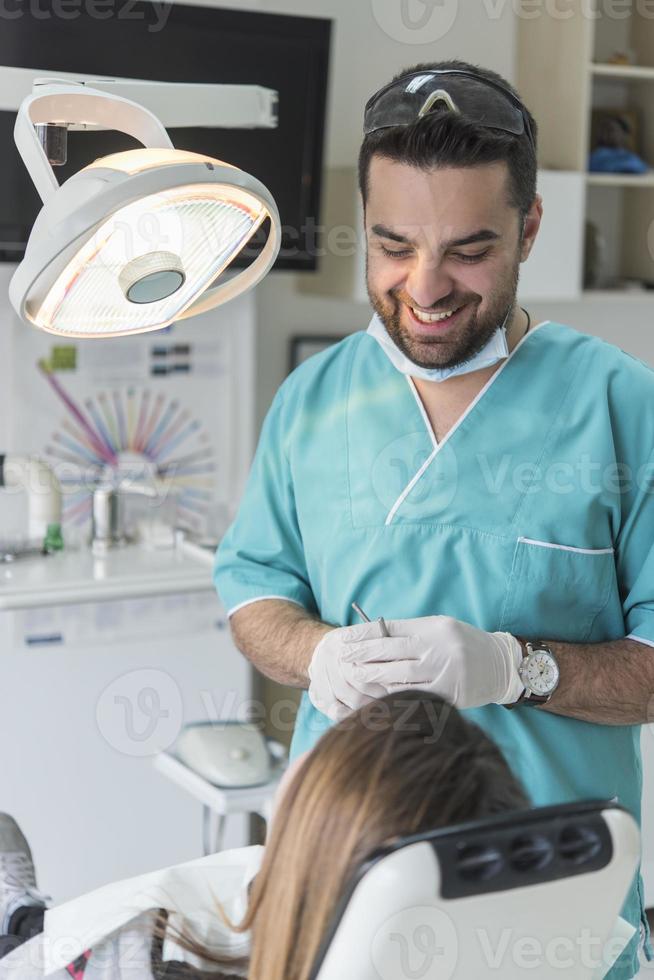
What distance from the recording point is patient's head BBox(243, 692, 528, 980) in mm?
864

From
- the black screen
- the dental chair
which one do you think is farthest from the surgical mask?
A: the black screen

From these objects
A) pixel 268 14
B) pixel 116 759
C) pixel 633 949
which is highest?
pixel 268 14

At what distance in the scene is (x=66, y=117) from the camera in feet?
3.47

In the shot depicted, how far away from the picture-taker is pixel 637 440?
53.7 inches

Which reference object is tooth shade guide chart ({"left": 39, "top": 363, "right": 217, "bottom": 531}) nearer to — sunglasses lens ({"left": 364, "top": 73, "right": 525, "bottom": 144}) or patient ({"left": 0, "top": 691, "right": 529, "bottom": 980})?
sunglasses lens ({"left": 364, "top": 73, "right": 525, "bottom": 144})

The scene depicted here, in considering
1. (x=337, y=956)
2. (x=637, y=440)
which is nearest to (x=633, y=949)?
(x=637, y=440)

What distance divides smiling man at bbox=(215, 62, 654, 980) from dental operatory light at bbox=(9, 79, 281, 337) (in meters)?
0.27

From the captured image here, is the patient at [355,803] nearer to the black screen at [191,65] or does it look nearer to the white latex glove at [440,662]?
the white latex glove at [440,662]

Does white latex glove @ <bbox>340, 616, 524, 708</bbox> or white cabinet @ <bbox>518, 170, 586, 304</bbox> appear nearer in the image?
white latex glove @ <bbox>340, 616, 524, 708</bbox>

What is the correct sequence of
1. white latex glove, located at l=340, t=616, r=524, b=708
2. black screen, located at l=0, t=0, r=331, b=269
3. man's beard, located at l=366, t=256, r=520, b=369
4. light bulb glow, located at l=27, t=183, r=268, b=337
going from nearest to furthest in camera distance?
1. light bulb glow, located at l=27, t=183, r=268, b=337
2. white latex glove, located at l=340, t=616, r=524, b=708
3. man's beard, located at l=366, t=256, r=520, b=369
4. black screen, located at l=0, t=0, r=331, b=269

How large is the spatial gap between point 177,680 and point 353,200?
3.97 feet

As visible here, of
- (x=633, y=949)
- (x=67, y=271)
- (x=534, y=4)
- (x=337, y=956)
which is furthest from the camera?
(x=534, y=4)

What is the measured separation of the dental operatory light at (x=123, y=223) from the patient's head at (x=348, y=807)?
42 cm

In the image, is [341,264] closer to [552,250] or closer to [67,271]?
[552,250]
